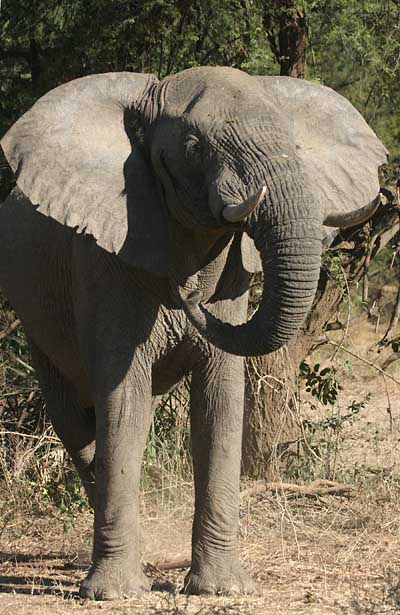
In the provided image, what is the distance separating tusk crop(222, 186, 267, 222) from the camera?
174 inches

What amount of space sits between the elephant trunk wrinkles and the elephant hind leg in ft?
6.94

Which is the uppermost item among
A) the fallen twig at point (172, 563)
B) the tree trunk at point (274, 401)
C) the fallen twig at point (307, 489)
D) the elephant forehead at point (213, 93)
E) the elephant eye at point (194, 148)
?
the elephant forehead at point (213, 93)

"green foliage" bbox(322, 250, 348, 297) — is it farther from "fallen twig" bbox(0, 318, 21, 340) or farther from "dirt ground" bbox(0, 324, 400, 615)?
"fallen twig" bbox(0, 318, 21, 340)

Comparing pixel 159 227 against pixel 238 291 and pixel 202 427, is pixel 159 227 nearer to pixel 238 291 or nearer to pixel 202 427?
pixel 238 291

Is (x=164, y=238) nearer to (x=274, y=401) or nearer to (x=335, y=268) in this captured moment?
(x=335, y=268)

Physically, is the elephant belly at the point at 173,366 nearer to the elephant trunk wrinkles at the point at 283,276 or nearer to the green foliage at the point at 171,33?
the elephant trunk wrinkles at the point at 283,276

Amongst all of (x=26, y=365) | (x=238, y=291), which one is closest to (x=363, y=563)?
(x=238, y=291)

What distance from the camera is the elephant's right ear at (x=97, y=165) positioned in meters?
5.12

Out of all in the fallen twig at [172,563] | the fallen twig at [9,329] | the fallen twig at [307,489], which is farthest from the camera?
the fallen twig at [9,329]

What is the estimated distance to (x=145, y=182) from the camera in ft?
17.1

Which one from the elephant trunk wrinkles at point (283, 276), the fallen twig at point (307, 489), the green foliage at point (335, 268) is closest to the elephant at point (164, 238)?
the elephant trunk wrinkles at point (283, 276)

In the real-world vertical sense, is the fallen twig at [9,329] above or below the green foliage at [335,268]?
below

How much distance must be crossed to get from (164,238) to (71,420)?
5.90 feet

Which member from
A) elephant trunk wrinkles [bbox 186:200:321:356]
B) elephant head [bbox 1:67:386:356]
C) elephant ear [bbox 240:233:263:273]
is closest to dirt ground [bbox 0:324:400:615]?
elephant trunk wrinkles [bbox 186:200:321:356]
